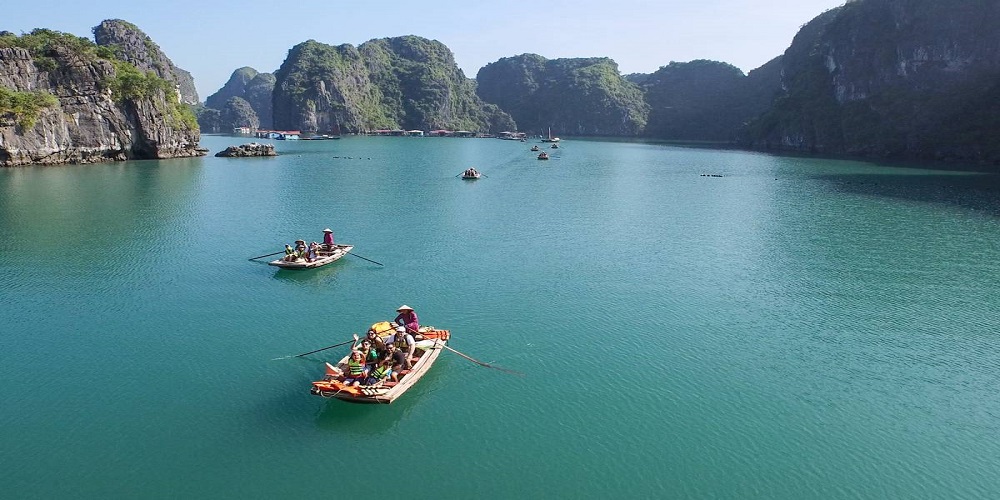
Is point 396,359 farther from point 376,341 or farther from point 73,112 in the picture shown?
point 73,112

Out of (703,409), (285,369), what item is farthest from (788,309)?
(285,369)

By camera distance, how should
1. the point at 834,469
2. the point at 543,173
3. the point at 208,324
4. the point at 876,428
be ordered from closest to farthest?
the point at 834,469 < the point at 876,428 < the point at 208,324 < the point at 543,173

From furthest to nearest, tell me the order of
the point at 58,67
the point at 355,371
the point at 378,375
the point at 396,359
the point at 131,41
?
the point at 131,41 < the point at 58,67 < the point at 396,359 < the point at 378,375 < the point at 355,371

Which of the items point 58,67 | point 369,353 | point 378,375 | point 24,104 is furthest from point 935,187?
point 58,67

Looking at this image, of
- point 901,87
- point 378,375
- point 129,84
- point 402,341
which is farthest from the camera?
point 901,87

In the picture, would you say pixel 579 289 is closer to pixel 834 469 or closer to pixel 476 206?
pixel 834 469

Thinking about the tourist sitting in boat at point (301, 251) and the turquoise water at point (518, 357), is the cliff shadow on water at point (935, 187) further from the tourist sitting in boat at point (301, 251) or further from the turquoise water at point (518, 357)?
the tourist sitting in boat at point (301, 251)

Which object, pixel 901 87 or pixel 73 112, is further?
pixel 901 87

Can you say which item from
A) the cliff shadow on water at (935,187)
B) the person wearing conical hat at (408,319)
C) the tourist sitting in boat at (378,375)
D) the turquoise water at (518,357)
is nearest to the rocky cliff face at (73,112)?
the turquoise water at (518,357)
